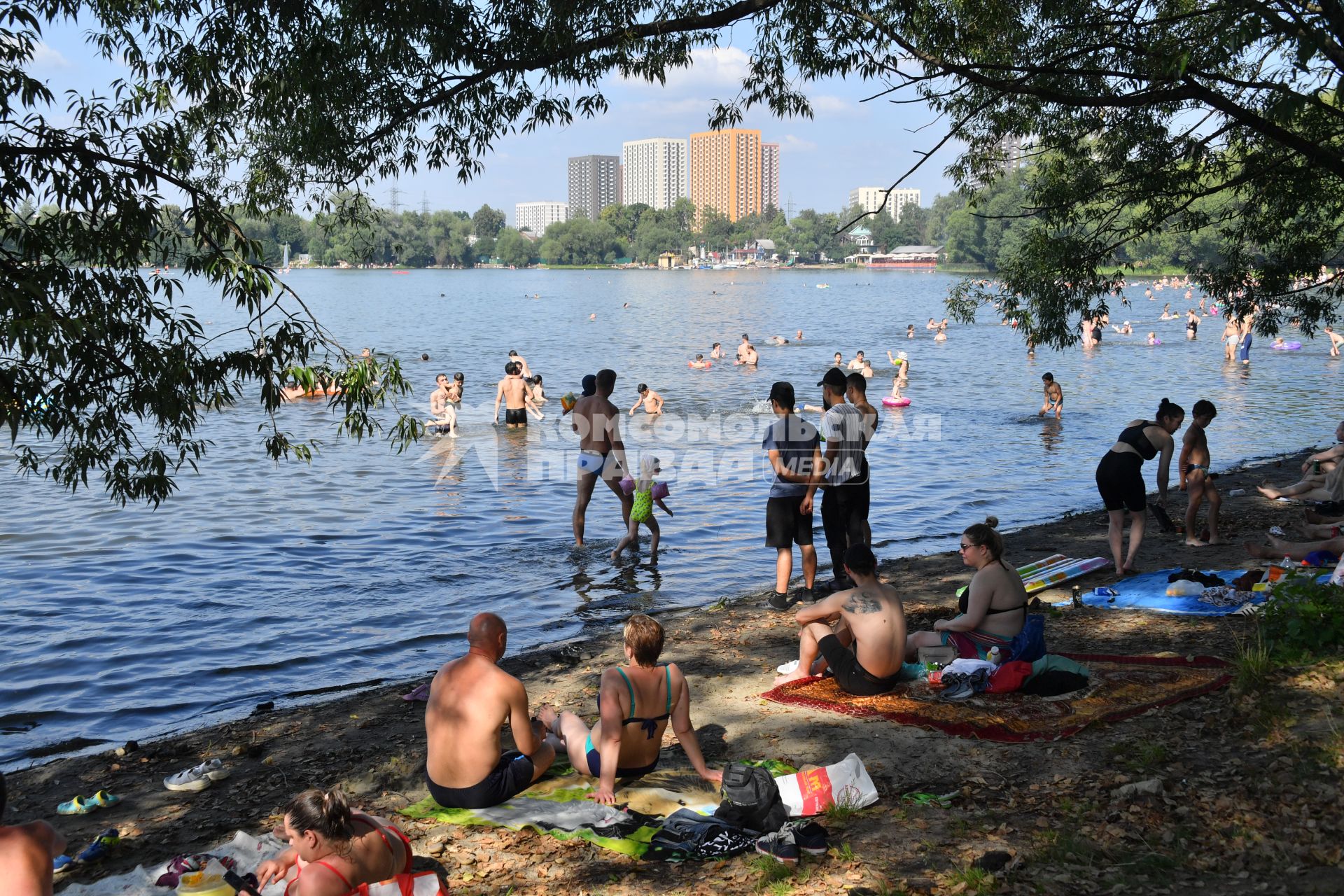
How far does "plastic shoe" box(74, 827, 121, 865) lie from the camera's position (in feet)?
17.6

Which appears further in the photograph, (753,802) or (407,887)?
(753,802)

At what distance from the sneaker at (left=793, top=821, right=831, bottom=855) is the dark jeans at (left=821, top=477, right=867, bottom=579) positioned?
4728 mm

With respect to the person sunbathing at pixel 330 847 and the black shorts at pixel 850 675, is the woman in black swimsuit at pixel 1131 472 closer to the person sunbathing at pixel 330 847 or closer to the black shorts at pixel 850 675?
the black shorts at pixel 850 675

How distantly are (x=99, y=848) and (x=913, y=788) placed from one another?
413 centimetres

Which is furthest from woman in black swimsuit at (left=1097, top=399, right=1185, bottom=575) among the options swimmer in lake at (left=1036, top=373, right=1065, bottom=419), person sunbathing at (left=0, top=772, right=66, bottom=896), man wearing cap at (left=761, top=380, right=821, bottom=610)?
swimmer in lake at (left=1036, top=373, right=1065, bottom=419)

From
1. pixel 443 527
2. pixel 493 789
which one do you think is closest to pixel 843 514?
pixel 493 789

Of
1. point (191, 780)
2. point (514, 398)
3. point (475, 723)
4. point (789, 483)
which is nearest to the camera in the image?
point (475, 723)

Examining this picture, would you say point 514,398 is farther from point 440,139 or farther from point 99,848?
point 99,848

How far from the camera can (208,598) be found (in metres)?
11.6

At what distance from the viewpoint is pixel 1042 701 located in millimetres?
6637

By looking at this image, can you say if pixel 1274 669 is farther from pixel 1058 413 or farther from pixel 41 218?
pixel 1058 413

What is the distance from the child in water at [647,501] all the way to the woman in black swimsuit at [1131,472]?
4477 millimetres

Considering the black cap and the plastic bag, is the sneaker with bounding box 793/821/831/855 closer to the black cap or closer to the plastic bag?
the plastic bag

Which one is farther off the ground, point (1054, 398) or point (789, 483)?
point (789, 483)
